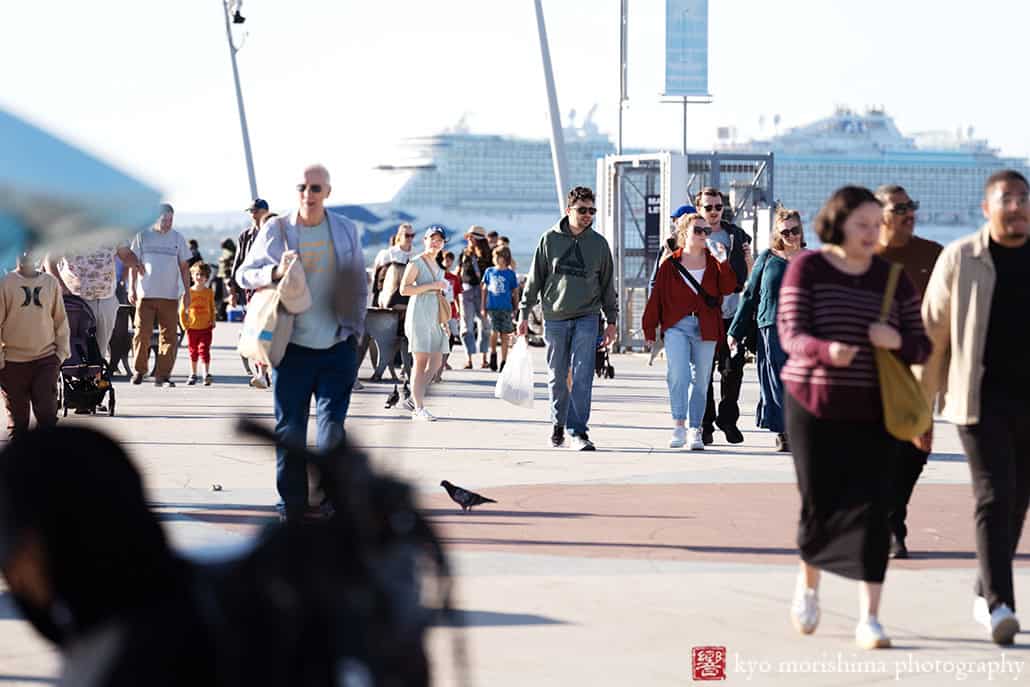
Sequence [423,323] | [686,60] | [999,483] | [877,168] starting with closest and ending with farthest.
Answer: [999,483], [423,323], [686,60], [877,168]

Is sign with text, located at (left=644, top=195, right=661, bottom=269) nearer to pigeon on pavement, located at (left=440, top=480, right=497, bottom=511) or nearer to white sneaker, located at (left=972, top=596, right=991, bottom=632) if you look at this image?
pigeon on pavement, located at (left=440, top=480, right=497, bottom=511)

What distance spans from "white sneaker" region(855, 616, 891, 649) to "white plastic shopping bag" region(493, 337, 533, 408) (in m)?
7.32

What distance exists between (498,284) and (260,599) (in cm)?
1910

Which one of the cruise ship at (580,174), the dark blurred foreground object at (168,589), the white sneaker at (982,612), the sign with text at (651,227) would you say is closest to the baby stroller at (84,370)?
the white sneaker at (982,612)

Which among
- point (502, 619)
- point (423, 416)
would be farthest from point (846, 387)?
point (423, 416)

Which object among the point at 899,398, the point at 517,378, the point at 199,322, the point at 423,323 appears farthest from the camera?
the point at 199,322

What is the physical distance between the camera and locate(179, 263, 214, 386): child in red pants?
17391mm

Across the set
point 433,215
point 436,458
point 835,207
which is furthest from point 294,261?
Answer: point 433,215

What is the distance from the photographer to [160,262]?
16.3 m

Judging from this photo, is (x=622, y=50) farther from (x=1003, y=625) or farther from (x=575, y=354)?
(x=1003, y=625)

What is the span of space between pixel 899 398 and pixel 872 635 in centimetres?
79

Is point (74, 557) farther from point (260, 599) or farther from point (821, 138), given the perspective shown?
point (821, 138)

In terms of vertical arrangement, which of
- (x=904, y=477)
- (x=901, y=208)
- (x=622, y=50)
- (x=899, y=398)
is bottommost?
(x=904, y=477)

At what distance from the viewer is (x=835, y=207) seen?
585cm
